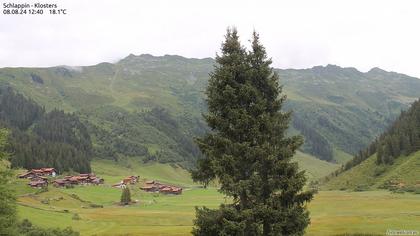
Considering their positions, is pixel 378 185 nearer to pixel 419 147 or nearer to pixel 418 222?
pixel 419 147

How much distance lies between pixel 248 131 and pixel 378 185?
145646mm

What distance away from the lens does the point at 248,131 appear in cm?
2964

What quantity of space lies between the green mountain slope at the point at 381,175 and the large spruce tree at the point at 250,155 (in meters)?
132

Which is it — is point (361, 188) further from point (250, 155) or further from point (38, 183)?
point (250, 155)

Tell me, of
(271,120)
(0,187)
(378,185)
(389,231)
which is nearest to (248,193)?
(271,120)

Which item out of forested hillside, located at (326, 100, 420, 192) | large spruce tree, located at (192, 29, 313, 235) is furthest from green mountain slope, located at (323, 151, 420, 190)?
large spruce tree, located at (192, 29, 313, 235)

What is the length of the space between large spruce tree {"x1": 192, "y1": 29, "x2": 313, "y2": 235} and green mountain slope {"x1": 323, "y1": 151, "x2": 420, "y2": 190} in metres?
132

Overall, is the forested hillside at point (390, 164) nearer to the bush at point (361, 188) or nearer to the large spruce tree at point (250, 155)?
the bush at point (361, 188)

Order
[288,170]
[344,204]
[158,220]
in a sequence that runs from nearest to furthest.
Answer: [288,170] < [158,220] < [344,204]

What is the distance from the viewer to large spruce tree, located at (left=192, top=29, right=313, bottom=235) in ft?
94.2

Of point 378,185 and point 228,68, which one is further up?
point 228,68

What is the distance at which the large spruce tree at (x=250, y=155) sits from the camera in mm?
28703

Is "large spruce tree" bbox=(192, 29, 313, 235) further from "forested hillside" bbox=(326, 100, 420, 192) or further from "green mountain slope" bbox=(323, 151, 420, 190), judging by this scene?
"forested hillside" bbox=(326, 100, 420, 192)

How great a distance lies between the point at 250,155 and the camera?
28.9 m
